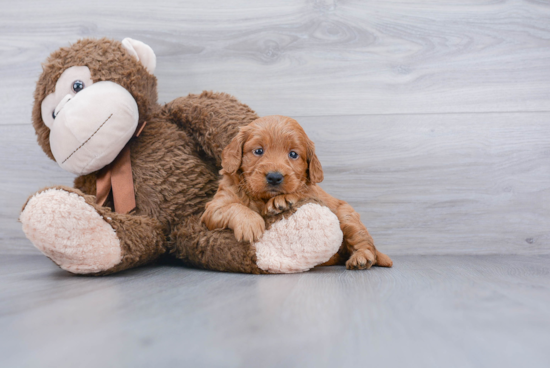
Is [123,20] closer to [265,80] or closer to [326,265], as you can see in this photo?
[265,80]

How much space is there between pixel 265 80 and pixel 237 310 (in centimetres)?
102

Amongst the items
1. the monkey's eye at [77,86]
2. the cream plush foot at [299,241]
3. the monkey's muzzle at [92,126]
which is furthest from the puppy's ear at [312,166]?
the monkey's eye at [77,86]

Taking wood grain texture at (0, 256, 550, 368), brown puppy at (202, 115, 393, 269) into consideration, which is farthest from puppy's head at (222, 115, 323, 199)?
wood grain texture at (0, 256, 550, 368)

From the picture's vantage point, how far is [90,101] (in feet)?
3.52

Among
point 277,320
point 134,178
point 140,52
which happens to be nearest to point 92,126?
point 134,178

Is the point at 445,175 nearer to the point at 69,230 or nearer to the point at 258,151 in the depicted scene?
the point at 258,151

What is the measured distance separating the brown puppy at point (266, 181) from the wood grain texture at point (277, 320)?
0.13 meters

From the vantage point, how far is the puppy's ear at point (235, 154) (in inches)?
→ 42.6

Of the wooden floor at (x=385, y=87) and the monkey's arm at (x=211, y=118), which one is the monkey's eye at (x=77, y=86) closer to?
the monkey's arm at (x=211, y=118)

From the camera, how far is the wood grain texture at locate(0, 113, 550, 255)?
60.2 inches

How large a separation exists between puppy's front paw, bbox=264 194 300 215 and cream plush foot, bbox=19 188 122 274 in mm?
408

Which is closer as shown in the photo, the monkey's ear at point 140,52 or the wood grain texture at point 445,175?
the monkey's ear at point 140,52

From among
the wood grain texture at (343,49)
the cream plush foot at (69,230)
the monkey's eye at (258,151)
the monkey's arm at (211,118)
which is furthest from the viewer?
the wood grain texture at (343,49)

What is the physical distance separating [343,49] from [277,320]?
117 centimetres
